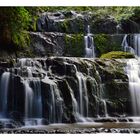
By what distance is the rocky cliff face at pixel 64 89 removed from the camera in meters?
7.80

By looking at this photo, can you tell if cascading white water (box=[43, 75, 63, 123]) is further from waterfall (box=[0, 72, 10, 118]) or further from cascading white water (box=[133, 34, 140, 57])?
cascading white water (box=[133, 34, 140, 57])

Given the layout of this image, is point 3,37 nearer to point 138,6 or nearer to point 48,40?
point 48,40

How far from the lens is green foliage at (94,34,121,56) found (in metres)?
8.31

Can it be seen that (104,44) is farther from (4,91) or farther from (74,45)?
(4,91)

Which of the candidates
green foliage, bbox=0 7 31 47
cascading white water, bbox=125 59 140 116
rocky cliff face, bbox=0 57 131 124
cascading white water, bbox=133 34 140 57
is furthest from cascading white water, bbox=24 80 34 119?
cascading white water, bbox=133 34 140 57

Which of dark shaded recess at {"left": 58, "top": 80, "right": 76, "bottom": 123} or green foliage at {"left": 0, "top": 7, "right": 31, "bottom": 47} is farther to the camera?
green foliage at {"left": 0, "top": 7, "right": 31, "bottom": 47}

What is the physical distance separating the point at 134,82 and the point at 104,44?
76 centimetres

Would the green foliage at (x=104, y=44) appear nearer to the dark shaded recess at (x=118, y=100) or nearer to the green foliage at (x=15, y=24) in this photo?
the dark shaded recess at (x=118, y=100)

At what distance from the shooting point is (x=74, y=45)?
27.6 feet

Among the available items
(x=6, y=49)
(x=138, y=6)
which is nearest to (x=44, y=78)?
(x=6, y=49)

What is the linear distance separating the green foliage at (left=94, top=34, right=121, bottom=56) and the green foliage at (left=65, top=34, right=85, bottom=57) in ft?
0.84

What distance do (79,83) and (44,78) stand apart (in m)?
0.54

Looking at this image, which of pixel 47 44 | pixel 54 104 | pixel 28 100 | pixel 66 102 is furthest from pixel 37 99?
pixel 47 44

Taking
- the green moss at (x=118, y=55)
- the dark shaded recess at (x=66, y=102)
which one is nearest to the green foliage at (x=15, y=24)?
the dark shaded recess at (x=66, y=102)
